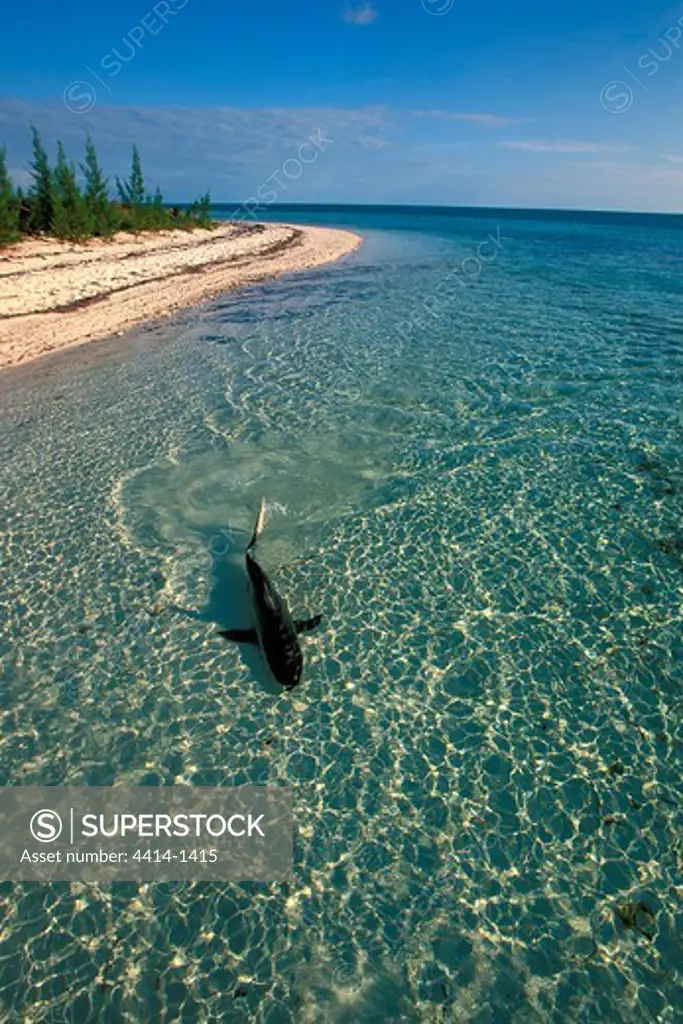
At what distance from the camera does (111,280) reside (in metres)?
33.1

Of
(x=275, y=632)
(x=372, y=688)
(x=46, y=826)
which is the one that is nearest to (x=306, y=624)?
(x=275, y=632)

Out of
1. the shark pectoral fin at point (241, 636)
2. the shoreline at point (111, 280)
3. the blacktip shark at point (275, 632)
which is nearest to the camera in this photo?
the blacktip shark at point (275, 632)

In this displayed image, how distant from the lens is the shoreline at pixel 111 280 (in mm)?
24047

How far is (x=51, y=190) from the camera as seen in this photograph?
140 ft

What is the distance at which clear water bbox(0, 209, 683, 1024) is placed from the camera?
5.11 metres

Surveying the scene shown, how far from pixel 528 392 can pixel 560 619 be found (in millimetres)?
10685

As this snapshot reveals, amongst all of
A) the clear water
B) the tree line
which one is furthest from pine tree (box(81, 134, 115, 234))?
the clear water

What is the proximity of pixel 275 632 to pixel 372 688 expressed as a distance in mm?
1574

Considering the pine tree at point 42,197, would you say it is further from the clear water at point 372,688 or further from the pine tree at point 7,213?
the clear water at point 372,688

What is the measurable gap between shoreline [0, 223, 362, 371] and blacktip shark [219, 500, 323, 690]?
677 inches

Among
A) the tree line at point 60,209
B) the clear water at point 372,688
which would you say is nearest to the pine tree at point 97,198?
the tree line at point 60,209

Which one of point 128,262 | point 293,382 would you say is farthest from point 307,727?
point 128,262

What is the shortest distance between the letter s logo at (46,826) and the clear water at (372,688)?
468 mm

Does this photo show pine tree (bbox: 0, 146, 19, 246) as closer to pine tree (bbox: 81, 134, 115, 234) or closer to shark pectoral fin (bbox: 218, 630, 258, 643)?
pine tree (bbox: 81, 134, 115, 234)
